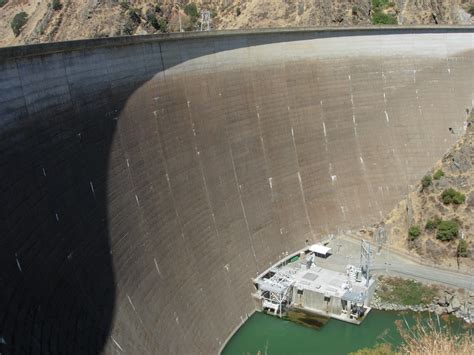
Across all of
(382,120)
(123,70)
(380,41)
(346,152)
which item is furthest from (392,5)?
(123,70)

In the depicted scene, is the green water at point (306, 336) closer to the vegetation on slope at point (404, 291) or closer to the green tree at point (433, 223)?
the vegetation on slope at point (404, 291)

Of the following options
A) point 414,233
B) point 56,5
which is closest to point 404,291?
point 414,233

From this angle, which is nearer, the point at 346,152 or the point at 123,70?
the point at 123,70

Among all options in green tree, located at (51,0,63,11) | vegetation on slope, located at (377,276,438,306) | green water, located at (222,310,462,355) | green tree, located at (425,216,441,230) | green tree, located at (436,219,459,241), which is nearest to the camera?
green water, located at (222,310,462,355)

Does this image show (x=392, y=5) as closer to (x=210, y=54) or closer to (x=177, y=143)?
(x=210, y=54)

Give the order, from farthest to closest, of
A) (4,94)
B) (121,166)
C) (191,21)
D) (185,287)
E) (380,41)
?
(191,21), (380,41), (185,287), (121,166), (4,94)

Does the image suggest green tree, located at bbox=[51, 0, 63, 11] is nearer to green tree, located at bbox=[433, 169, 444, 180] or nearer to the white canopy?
the white canopy

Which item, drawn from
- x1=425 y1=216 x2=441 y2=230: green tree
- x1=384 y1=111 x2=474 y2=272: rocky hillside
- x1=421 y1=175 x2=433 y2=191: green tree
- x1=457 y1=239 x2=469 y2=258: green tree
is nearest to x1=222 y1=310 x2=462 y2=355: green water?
x1=457 y1=239 x2=469 y2=258: green tree
